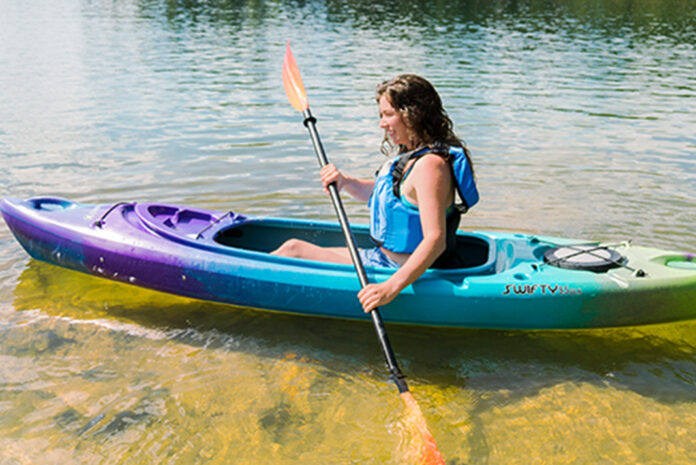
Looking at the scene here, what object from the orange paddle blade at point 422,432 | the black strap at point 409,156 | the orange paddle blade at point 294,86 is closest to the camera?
the orange paddle blade at point 422,432

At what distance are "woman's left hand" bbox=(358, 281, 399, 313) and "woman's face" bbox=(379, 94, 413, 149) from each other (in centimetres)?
74

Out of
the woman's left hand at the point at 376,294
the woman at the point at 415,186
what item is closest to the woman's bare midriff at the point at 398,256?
the woman at the point at 415,186

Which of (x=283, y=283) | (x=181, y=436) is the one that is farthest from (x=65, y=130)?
(x=181, y=436)

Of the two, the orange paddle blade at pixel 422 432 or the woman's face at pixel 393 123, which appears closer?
the orange paddle blade at pixel 422 432

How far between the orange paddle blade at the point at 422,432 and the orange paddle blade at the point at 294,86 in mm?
2380

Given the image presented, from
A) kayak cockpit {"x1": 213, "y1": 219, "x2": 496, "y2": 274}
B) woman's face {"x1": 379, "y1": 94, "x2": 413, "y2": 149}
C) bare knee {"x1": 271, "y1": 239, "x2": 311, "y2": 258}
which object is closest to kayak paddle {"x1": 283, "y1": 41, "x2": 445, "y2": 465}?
bare knee {"x1": 271, "y1": 239, "x2": 311, "y2": 258}

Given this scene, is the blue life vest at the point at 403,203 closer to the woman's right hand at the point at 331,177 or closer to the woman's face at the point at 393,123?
the woman's face at the point at 393,123

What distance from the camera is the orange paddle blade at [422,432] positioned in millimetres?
2682

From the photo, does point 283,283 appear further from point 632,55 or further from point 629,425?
point 632,55

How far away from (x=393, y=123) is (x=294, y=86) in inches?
75.4

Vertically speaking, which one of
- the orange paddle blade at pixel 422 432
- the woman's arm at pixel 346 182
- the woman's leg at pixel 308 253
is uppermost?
the woman's arm at pixel 346 182

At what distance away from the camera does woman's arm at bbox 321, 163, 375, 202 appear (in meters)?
3.73

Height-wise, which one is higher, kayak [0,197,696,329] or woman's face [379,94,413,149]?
woman's face [379,94,413,149]

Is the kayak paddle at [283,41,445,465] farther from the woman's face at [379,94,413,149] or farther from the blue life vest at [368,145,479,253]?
the woman's face at [379,94,413,149]
